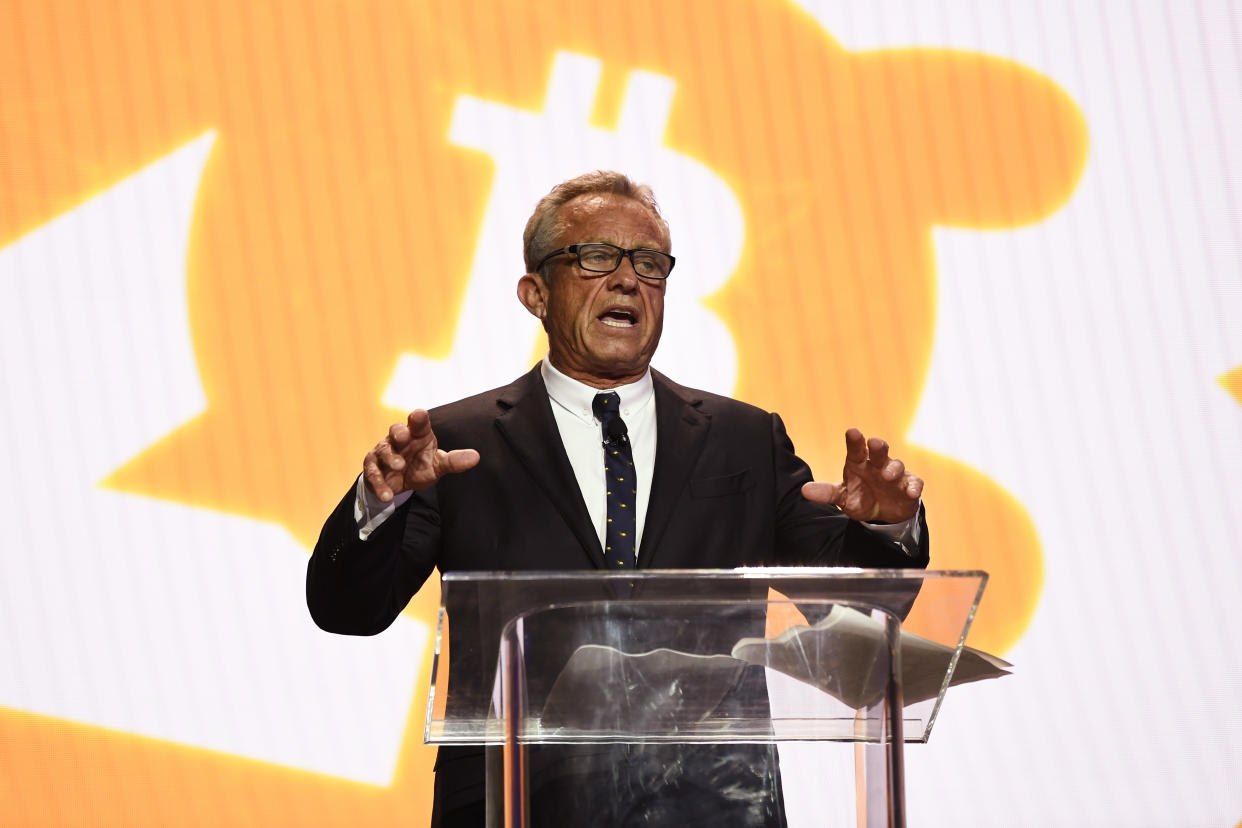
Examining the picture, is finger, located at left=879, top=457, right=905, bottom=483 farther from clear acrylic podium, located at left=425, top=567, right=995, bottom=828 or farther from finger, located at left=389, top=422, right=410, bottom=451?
finger, located at left=389, top=422, right=410, bottom=451

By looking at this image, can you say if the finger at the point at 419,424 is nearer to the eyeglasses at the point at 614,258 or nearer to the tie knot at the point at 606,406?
the tie knot at the point at 606,406

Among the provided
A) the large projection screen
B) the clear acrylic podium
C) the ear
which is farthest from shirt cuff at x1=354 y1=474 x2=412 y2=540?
the large projection screen

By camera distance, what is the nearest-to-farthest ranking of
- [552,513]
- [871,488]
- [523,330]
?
[871,488]
[552,513]
[523,330]

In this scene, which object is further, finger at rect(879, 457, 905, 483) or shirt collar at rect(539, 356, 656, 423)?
shirt collar at rect(539, 356, 656, 423)

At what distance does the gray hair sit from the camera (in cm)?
225

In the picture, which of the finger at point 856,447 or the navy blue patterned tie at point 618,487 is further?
the navy blue patterned tie at point 618,487

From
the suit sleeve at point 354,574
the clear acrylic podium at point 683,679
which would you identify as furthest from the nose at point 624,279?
the clear acrylic podium at point 683,679

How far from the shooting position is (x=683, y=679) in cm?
122

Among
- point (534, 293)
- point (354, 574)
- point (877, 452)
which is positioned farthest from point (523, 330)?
point (877, 452)

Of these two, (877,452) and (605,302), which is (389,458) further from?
(605,302)

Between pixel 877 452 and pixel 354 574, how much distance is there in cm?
71

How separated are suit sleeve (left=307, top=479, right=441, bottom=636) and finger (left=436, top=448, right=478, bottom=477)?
0.17 m

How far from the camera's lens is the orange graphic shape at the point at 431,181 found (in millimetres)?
2947

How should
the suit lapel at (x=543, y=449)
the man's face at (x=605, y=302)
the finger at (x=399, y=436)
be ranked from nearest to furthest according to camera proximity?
the finger at (x=399, y=436) → the suit lapel at (x=543, y=449) → the man's face at (x=605, y=302)
